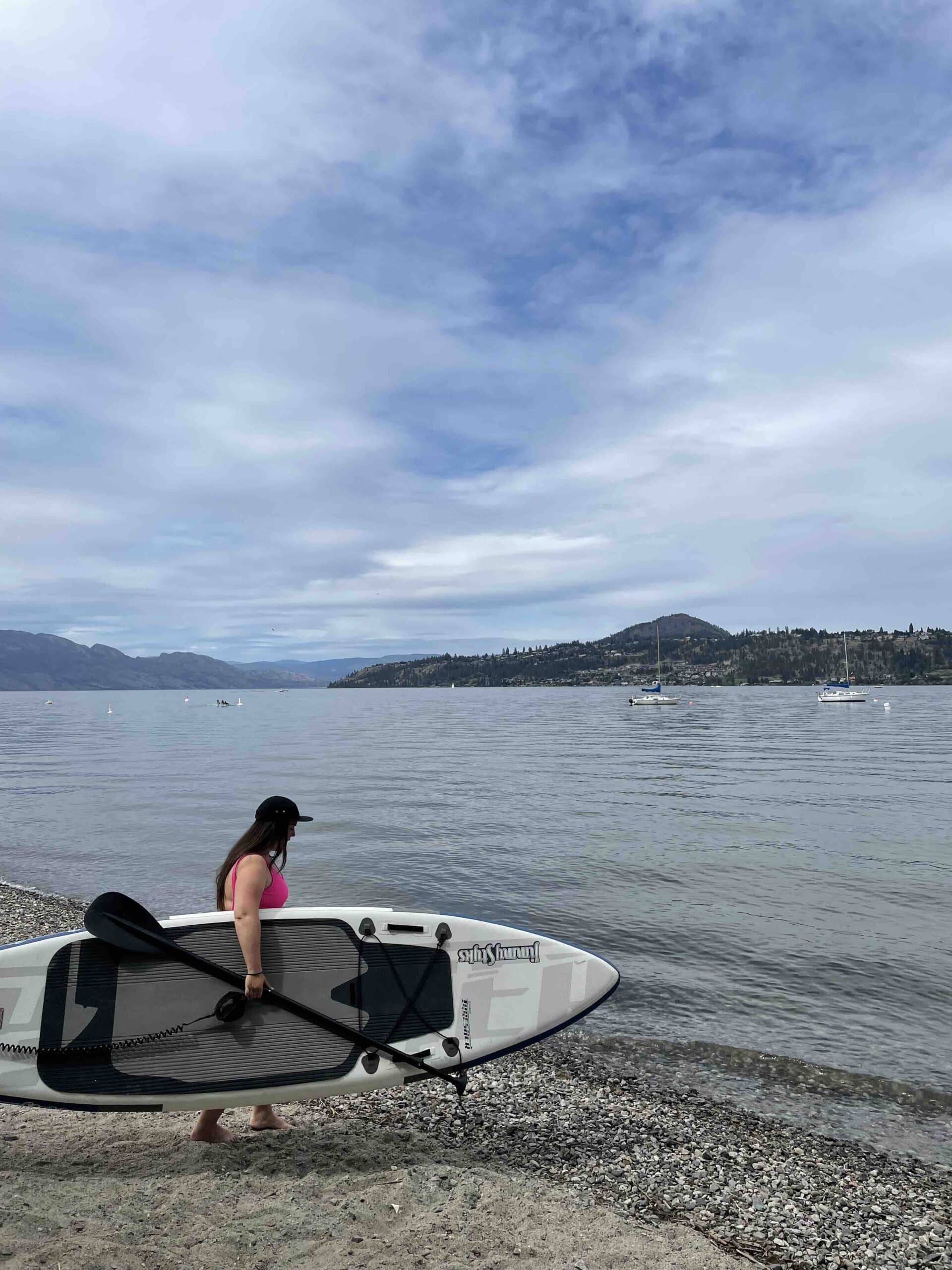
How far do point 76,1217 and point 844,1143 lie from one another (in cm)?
605

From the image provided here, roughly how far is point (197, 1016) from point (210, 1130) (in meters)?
0.84

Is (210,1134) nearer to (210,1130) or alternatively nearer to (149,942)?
(210,1130)

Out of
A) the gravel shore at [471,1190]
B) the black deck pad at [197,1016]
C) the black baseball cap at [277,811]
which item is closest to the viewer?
the gravel shore at [471,1190]

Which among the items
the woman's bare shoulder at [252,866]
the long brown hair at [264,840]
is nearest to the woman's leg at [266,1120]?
the long brown hair at [264,840]

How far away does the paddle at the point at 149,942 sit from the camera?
249 inches

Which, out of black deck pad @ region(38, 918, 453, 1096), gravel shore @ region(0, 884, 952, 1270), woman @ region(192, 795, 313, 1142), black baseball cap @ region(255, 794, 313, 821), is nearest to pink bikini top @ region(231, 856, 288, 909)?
woman @ region(192, 795, 313, 1142)

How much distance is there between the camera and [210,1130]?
244 inches

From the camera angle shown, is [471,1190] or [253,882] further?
[253,882]

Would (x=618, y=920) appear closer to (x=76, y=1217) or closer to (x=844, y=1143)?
(x=844, y=1143)

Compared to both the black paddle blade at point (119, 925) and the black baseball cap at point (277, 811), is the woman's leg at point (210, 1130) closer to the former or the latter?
the black paddle blade at point (119, 925)

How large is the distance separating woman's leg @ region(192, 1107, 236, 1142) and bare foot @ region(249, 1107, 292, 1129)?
296 mm

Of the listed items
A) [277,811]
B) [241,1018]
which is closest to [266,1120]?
[241,1018]

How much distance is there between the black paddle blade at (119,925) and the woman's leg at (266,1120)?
1.54m

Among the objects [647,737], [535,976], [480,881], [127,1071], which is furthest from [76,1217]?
[647,737]
